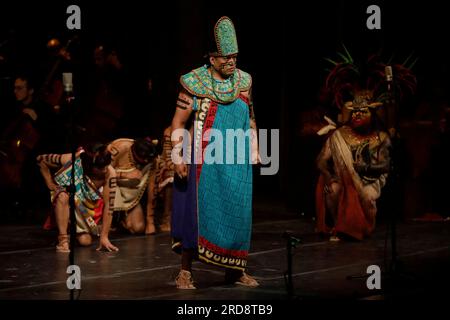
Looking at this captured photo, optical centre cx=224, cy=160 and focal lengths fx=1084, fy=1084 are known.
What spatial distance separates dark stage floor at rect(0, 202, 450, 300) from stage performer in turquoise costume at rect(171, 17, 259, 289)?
0.37 metres

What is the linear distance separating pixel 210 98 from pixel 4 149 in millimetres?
4988

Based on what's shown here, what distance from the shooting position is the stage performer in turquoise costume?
7.71 metres

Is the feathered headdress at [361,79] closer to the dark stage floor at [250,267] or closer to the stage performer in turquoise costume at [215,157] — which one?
the dark stage floor at [250,267]

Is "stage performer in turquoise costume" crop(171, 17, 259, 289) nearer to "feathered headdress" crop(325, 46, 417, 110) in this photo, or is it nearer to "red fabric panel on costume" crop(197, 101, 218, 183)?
"red fabric panel on costume" crop(197, 101, 218, 183)

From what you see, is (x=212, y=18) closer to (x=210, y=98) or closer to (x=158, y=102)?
(x=158, y=102)

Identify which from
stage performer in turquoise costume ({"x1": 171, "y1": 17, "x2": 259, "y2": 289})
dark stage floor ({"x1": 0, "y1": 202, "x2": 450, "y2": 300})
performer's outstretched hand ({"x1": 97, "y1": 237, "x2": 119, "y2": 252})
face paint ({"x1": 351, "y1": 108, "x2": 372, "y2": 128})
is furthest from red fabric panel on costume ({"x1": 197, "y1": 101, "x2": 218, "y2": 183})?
face paint ({"x1": 351, "y1": 108, "x2": 372, "y2": 128})

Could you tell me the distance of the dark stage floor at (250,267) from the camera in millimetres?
7680

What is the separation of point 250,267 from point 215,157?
1.53 m

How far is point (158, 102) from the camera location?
44.1 ft

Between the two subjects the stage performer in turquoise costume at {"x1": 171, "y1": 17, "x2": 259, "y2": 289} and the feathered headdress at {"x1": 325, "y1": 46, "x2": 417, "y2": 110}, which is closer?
the stage performer in turquoise costume at {"x1": 171, "y1": 17, "x2": 259, "y2": 289}

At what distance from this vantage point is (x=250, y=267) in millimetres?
8922

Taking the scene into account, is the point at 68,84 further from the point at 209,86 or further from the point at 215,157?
the point at 215,157
